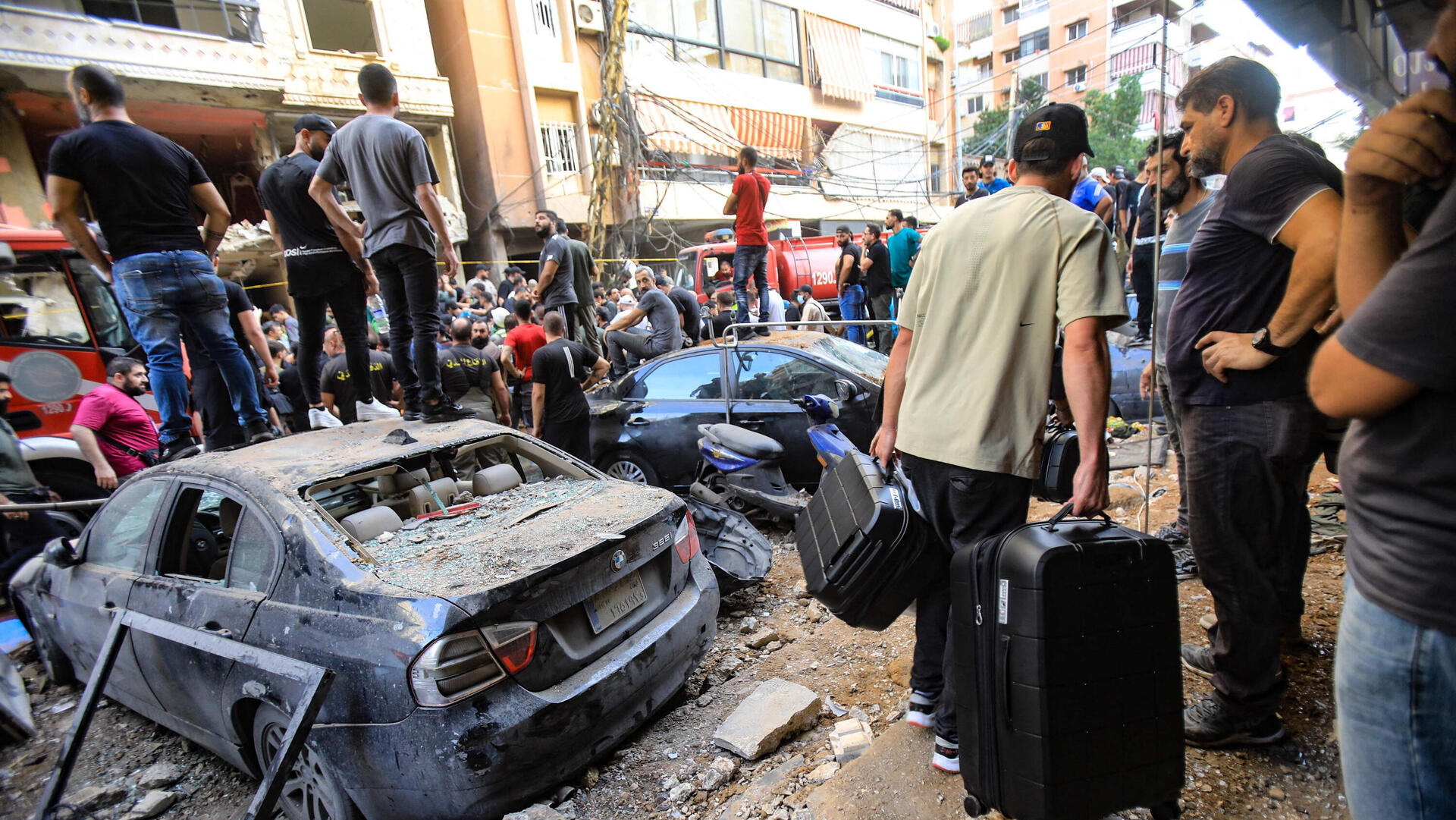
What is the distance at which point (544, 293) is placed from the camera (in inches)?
309

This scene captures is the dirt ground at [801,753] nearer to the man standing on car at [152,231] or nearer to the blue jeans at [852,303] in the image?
the man standing on car at [152,231]

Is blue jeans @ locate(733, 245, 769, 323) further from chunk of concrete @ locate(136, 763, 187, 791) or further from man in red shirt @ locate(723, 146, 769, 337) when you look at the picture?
chunk of concrete @ locate(136, 763, 187, 791)

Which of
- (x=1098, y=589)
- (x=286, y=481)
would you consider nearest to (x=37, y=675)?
(x=286, y=481)

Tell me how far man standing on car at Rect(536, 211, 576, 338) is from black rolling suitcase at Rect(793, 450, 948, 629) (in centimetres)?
580

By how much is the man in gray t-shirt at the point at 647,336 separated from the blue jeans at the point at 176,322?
155 inches

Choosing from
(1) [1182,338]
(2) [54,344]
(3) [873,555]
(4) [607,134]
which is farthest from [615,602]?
(4) [607,134]

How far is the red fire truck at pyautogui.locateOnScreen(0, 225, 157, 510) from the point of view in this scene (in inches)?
241

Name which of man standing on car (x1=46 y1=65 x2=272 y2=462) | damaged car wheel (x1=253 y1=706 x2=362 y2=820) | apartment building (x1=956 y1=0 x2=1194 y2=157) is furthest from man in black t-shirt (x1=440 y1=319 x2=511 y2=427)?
apartment building (x1=956 y1=0 x2=1194 y2=157)

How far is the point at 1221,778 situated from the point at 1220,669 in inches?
12.6

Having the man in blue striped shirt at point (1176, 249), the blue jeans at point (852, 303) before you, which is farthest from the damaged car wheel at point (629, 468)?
the blue jeans at point (852, 303)

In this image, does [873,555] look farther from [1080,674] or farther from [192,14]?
[192,14]

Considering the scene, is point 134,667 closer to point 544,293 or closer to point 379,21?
point 544,293

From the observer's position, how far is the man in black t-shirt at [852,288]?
1013 centimetres

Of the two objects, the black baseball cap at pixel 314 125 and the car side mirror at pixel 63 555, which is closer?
the car side mirror at pixel 63 555
